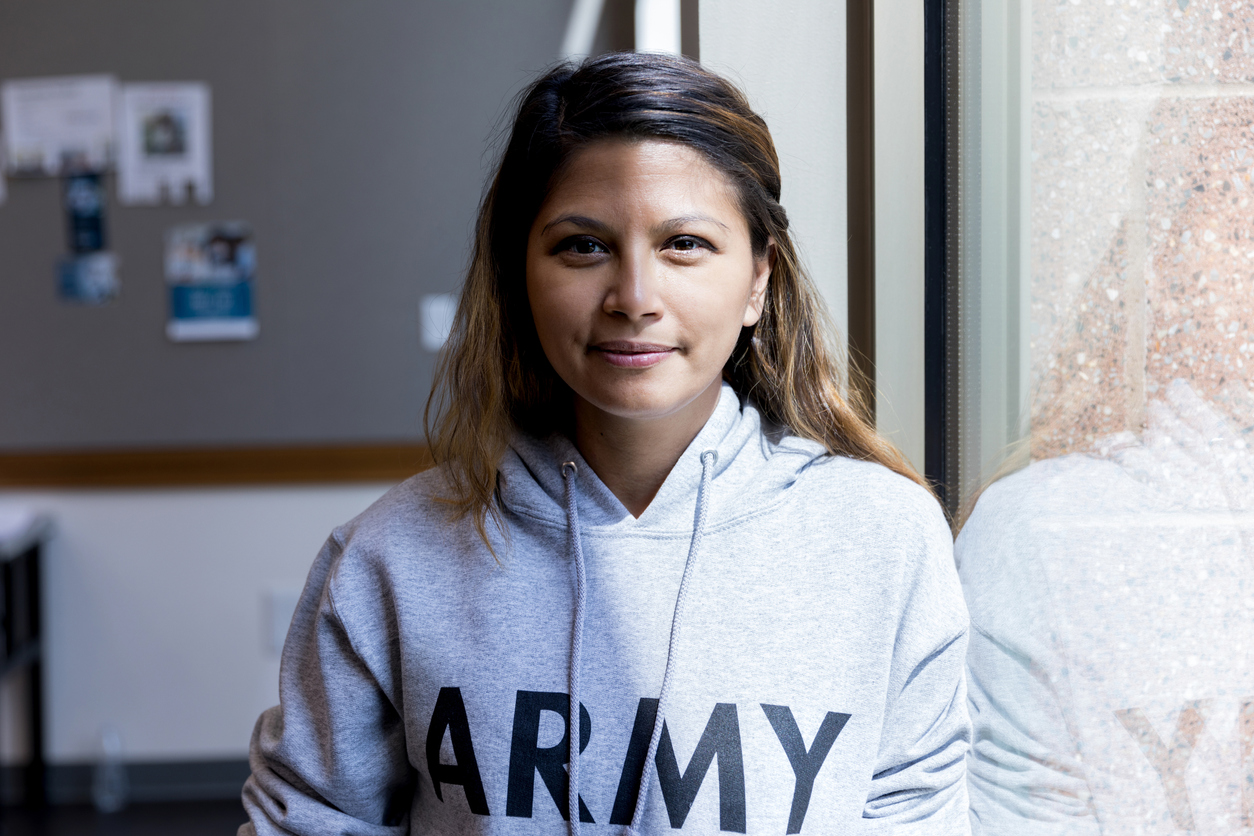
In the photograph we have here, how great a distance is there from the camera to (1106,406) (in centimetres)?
71

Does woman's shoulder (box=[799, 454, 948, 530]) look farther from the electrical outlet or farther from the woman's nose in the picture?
the electrical outlet

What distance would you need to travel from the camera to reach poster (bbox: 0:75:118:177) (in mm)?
2596

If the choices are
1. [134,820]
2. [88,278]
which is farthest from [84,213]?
[134,820]

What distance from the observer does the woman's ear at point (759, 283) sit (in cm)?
94

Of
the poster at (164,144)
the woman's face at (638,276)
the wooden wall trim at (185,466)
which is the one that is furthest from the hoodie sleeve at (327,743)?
the poster at (164,144)

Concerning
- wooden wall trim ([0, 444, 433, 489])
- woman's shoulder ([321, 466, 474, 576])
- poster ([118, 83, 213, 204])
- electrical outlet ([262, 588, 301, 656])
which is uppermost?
poster ([118, 83, 213, 204])

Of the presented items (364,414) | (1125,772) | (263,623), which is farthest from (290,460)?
(1125,772)

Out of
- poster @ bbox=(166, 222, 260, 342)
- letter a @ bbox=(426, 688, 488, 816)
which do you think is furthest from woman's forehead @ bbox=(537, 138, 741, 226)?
poster @ bbox=(166, 222, 260, 342)

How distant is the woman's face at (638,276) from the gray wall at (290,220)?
1.83m

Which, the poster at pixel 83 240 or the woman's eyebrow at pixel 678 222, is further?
the poster at pixel 83 240

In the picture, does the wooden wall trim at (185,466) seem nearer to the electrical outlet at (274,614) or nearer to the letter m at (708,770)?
the electrical outlet at (274,614)

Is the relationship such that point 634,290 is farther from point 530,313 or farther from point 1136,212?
point 1136,212

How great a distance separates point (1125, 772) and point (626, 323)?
1.63 ft

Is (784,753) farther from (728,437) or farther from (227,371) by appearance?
(227,371)
